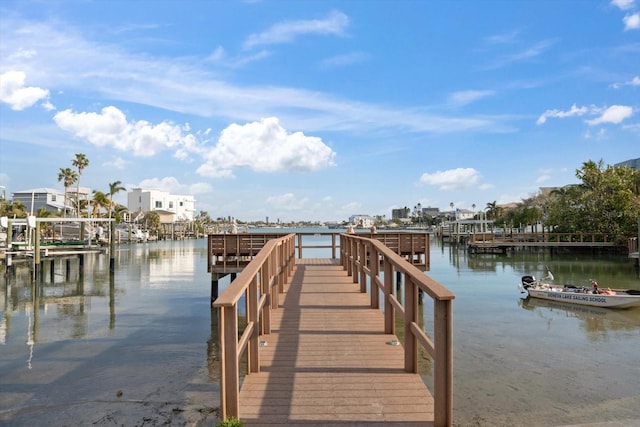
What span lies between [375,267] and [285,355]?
257cm

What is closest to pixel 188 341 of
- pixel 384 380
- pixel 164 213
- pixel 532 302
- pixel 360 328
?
pixel 360 328

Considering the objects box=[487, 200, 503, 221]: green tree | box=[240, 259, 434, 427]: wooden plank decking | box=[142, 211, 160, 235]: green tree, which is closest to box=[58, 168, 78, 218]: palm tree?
box=[142, 211, 160, 235]: green tree

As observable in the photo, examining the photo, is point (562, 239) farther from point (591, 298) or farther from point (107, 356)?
point (107, 356)

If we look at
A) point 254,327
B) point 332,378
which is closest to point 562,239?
point 332,378

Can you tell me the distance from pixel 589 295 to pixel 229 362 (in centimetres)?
1570

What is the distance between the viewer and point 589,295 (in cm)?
1523

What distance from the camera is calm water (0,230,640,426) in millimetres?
6246

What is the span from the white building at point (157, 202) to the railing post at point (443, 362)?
336 ft

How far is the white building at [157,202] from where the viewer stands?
336 feet

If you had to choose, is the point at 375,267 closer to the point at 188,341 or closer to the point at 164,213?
the point at 188,341

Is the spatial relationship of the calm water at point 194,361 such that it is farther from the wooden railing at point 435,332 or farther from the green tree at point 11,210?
the green tree at point 11,210

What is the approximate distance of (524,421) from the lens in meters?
5.90

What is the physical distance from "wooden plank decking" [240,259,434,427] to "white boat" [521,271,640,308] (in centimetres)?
1142

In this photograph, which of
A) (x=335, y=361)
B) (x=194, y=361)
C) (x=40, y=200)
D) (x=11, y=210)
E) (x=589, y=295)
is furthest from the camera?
(x=40, y=200)
